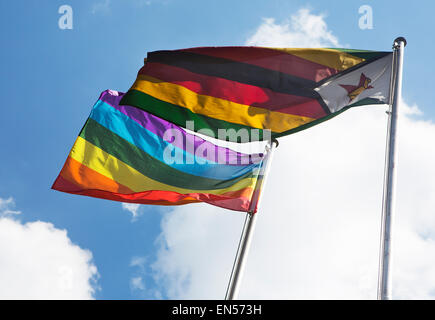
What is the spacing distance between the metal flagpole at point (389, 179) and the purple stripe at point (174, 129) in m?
3.21

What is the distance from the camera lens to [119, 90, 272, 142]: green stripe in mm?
9984

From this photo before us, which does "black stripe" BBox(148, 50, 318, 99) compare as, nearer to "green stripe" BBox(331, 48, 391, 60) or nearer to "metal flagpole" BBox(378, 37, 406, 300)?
"green stripe" BBox(331, 48, 391, 60)

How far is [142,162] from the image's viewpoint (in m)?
11.7

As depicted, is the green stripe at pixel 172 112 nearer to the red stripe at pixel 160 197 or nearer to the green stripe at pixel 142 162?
the green stripe at pixel 142 162

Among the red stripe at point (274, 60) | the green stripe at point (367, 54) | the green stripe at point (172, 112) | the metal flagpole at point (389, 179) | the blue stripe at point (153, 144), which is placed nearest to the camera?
the metal flagpole at point (389, 179)

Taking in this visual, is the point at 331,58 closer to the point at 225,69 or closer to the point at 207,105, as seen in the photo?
the point at 225,69

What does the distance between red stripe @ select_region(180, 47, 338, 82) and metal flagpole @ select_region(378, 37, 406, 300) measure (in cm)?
123

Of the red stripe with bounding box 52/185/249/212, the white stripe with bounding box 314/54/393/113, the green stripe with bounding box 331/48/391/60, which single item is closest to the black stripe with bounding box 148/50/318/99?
the white stripe with bounding box 314/54/393/113

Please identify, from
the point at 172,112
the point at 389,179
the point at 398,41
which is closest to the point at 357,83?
the point at 398,41

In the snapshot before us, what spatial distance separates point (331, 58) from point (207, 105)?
2.73 m

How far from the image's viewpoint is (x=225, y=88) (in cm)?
1021

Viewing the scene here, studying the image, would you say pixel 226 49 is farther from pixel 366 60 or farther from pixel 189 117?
pixel 366 60

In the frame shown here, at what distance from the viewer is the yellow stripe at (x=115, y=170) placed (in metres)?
10.6

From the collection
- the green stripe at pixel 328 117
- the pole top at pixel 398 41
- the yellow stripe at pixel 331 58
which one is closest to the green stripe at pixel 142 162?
the green stripe at pixel 328 117
